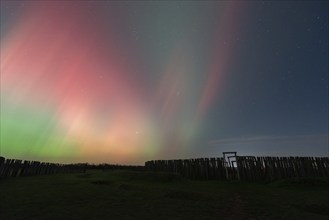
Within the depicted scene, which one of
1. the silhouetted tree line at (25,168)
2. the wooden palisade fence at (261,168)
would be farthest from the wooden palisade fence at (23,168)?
the wooden palisade fence at (261,168)

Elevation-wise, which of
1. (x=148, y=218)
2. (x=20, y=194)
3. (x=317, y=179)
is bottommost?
(x=148, y=218)

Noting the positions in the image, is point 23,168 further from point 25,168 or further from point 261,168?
point 261,168

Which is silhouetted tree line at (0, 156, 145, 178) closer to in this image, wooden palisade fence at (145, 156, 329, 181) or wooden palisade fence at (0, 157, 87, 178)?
wooden palisade fence at (0, 157, 87, 178)

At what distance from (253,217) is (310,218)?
1650mm

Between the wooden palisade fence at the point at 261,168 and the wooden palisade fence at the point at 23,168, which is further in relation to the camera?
the wooden palisade fence at the point at 261,168

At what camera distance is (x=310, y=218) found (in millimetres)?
7129

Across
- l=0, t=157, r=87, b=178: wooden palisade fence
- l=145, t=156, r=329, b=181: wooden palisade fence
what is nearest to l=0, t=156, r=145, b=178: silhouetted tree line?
l=0, t=157, r=87, b=178: wooden palisade fence

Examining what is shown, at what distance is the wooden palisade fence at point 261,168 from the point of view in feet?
57.4

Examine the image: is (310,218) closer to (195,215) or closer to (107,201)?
(195,215)

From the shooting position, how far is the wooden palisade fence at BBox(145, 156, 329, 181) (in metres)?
17.5

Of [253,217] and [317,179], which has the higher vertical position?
[317,179]

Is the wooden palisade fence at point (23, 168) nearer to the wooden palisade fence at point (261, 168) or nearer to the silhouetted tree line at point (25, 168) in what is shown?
the silhouetted tree line at point (25, 168)

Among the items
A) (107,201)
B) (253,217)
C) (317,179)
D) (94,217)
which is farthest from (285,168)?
(94,217)

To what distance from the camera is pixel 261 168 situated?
18.1 meters
